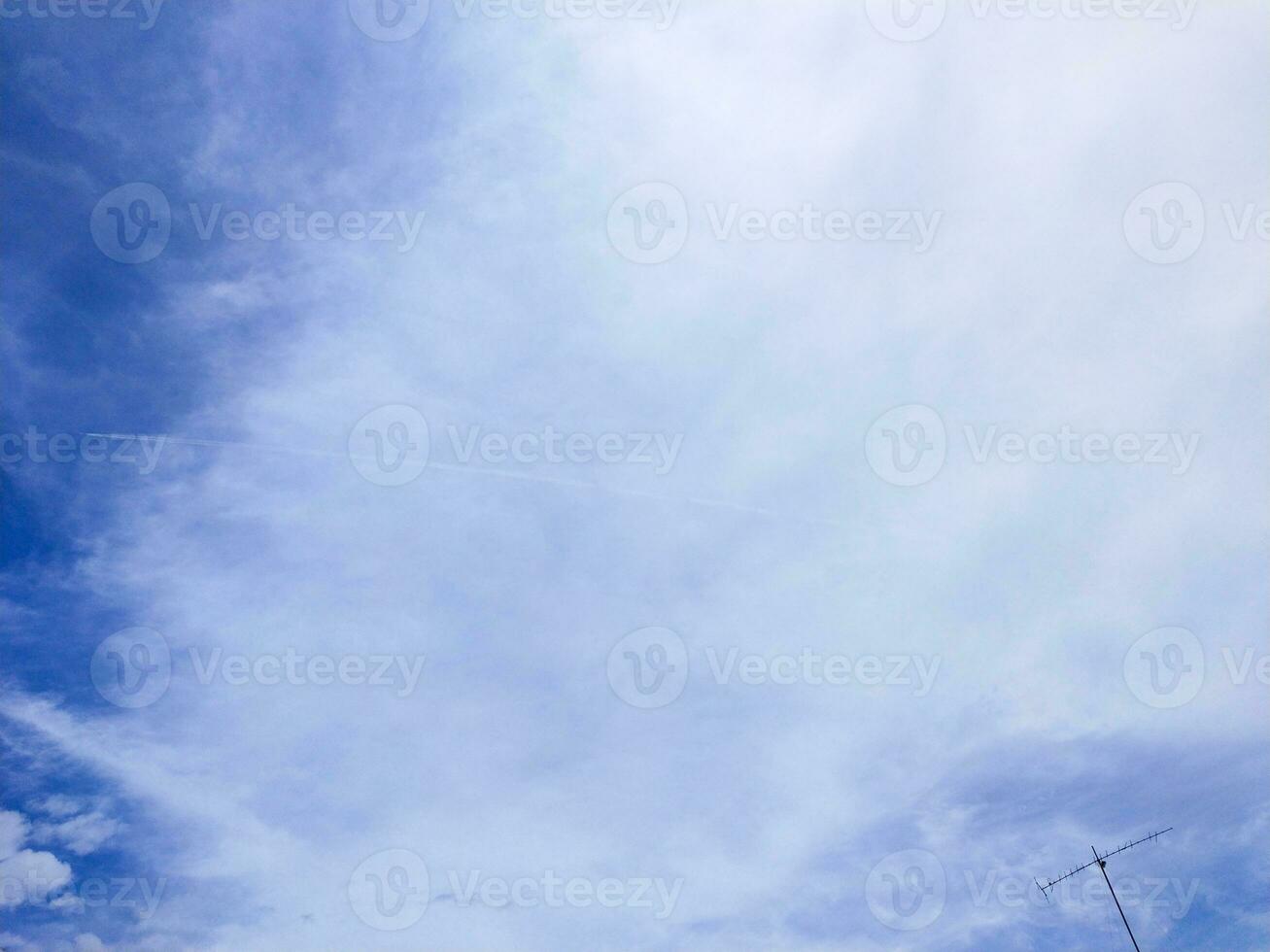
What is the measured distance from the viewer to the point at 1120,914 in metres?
48.3
